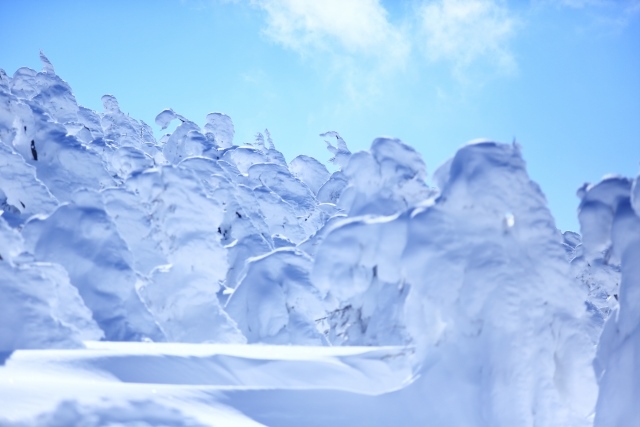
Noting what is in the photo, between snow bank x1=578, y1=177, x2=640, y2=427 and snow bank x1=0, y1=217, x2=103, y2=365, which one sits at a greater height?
snow bank x1=578, y1=177, x2=640, y2=427

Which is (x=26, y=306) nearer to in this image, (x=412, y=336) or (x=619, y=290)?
(x=412, y=336)

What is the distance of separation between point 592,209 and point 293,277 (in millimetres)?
13313

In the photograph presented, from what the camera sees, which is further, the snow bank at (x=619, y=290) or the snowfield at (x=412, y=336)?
the snow bank at (x=619, y=290)

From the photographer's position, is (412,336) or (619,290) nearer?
(619,290)

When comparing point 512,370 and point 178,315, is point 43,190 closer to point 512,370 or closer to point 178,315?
point 178,315

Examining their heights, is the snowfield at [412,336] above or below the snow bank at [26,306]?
above

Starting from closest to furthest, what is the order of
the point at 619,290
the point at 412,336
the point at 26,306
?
the point at 619,290 < the point at 26,306 < the point at 412,336

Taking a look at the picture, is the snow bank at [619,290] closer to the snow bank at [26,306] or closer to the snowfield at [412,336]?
the snowfield at [412,336]

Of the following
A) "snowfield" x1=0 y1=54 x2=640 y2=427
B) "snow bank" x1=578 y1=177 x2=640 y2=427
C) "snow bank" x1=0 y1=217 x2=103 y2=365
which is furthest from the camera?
"snow bank" x1=0 y1=217 x2=103 y2=365

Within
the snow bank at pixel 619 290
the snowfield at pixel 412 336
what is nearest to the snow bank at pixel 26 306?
the snowfield at pixel 412 336

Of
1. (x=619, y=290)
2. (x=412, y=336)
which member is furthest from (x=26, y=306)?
(x=619, y=290)

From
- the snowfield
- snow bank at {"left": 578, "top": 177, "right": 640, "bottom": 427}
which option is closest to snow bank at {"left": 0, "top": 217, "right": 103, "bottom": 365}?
the snowfield

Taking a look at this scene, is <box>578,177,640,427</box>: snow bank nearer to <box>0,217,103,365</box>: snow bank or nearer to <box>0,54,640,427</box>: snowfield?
<box>0,54,640,427</box>: snowfield

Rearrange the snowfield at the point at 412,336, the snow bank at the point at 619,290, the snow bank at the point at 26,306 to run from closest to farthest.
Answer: the snowfield at the point at 412,336 < the snow bank at the point at 619,290 < the snow bank at the point at 26,306
